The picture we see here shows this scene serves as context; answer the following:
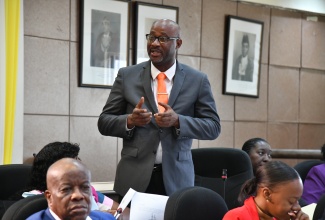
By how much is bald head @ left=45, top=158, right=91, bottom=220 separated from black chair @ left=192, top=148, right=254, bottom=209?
59.7 inches

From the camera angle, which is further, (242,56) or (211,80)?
(242,56)

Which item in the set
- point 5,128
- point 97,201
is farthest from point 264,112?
point 97,201

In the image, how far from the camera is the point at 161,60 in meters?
2.54

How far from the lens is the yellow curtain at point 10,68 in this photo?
3.58 meters

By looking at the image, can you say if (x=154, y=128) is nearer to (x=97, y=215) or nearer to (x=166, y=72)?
(x=166, y=72)

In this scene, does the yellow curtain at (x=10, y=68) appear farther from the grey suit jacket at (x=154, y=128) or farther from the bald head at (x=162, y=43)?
the bald head at (x=162, y=43)

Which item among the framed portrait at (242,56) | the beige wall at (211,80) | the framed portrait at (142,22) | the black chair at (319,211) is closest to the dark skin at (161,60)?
the black chair at (319,211)

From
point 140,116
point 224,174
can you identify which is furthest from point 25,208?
point 224,174

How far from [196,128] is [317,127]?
3.73 meters

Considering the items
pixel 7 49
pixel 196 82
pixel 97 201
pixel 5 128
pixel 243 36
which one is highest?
pixel 243 36

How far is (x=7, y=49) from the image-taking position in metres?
3.61

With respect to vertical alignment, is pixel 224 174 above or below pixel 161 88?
below

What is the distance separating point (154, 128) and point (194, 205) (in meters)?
Result: 0.52

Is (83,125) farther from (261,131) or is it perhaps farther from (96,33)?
(261,131)
